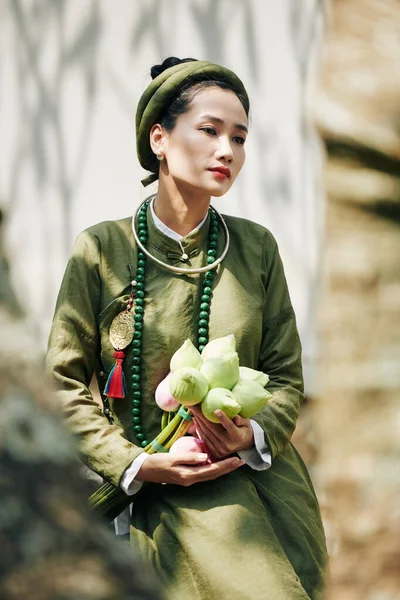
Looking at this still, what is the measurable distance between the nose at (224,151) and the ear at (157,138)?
0.21 m

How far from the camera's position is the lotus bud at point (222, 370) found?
3006 millimetres

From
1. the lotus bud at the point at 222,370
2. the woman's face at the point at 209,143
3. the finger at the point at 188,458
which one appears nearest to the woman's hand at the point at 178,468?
the finger at the point at 188,458

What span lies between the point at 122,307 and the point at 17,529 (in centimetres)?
205

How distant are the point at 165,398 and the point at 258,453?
0.29 metres

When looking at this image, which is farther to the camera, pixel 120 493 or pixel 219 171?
pixel 219 171

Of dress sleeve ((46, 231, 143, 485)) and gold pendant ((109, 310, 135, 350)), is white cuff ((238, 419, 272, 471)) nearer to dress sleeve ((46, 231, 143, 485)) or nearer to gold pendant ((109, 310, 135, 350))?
dress sleeve ((46, 231, 143, 485))

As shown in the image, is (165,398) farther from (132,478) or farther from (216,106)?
(216,106)

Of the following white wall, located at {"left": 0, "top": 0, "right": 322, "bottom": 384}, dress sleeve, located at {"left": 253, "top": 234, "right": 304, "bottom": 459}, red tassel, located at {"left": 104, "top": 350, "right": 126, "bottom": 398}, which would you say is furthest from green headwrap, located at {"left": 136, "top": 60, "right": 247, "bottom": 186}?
white wall, located at {"left": 0, "top": 0, "right": 322, "bottom": 384}

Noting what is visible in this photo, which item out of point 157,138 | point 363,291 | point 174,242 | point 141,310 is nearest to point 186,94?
point 157,138

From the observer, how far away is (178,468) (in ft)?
10.2

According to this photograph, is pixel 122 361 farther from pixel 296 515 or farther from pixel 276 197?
pixel 276 197

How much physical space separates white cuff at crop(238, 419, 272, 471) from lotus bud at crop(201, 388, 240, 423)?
218 mm

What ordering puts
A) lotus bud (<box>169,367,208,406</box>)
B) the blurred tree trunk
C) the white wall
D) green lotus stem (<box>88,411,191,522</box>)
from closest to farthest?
the blurred tree trunk → lotus bud (<box>169,367,208,406</box>) → green lotus stem (<box>88,411,191,522</box>) → the white wall

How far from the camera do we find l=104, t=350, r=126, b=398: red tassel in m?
3.22
